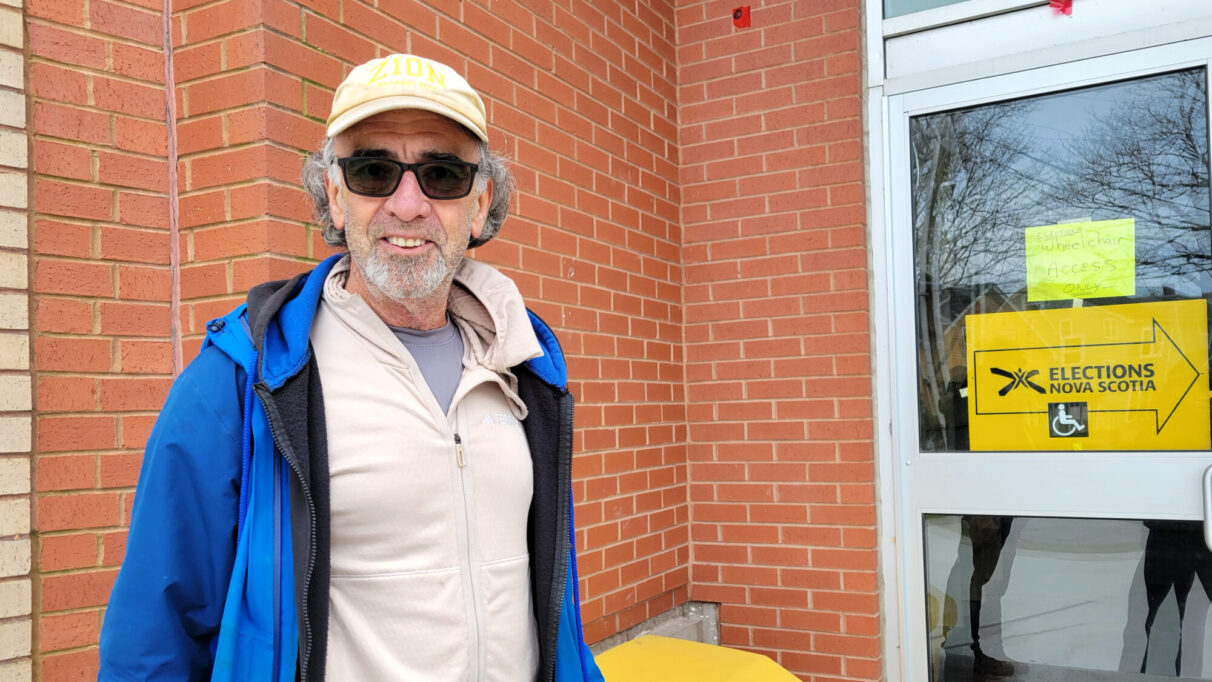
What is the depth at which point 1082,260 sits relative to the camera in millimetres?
3486

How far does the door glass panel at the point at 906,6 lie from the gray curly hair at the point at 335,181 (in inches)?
98.5

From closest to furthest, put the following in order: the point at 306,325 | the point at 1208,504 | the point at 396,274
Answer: the point at 306,325, the point at 396,274, the point at 1208,504

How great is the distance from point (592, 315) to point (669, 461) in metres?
0.87

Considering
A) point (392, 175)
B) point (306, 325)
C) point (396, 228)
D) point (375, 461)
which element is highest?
point (392, 175)

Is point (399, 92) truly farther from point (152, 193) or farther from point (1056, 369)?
point (1056, 369)

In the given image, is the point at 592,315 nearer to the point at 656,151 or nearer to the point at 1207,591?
the point at 656,151

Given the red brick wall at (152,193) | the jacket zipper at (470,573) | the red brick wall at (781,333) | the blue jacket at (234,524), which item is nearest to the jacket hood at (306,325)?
the blue jacket at (234,524)

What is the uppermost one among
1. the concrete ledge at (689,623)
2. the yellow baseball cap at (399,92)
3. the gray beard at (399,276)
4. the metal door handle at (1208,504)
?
the yellow baseball cap at (399,92)

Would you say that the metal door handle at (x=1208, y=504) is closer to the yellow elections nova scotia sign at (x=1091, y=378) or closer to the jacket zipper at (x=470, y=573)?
the yellow elections nova scotia sign at (x=1091, y=378)

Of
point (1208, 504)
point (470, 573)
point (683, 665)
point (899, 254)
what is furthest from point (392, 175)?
point (1208, 504)

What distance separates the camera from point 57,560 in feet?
6.73

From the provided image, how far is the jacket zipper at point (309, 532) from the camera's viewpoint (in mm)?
1473

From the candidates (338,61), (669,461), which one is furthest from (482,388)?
(669,461)

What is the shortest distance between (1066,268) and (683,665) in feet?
6.84
